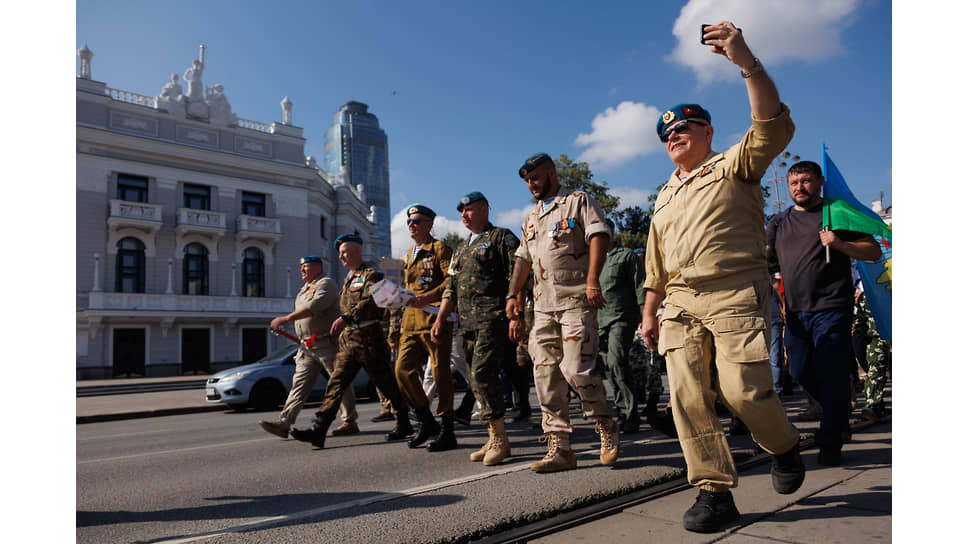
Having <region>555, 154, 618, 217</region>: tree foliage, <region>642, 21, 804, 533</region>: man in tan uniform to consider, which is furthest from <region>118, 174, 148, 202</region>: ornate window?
<region>642, 21, 804, 533</region>: man in tan uniform

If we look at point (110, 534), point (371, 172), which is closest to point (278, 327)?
point (110, 534)

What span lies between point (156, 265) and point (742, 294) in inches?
1421

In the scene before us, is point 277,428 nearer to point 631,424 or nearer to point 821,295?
point 631,424

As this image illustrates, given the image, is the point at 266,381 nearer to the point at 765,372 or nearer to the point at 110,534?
the point at 110,534

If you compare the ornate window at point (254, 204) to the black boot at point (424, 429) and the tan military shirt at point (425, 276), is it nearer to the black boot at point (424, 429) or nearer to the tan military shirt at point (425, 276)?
the tan military shirt at point (425, 276)

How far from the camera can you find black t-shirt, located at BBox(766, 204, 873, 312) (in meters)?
4.22

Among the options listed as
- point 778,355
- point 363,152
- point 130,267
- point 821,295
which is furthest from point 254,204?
point 363,152

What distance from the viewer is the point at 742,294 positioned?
286cm

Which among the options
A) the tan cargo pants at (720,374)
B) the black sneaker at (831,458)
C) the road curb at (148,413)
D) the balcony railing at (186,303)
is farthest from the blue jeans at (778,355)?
the balcony railing at (186,303)

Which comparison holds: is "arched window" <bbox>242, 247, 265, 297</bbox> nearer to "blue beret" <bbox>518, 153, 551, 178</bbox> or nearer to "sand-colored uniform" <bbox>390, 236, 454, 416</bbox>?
"sand-colored uniform" <bbox>390, 236, 454, 416</bbox>

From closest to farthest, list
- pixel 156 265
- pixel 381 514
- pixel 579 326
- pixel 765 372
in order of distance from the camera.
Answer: pixel 765 372, pixel 381 514, pixel 579 326, pixel 156 265

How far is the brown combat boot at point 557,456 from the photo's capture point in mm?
4031

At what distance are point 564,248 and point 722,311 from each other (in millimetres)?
1516

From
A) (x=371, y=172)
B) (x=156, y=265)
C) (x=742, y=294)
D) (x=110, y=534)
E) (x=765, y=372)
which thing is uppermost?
(x=371, y=172)
